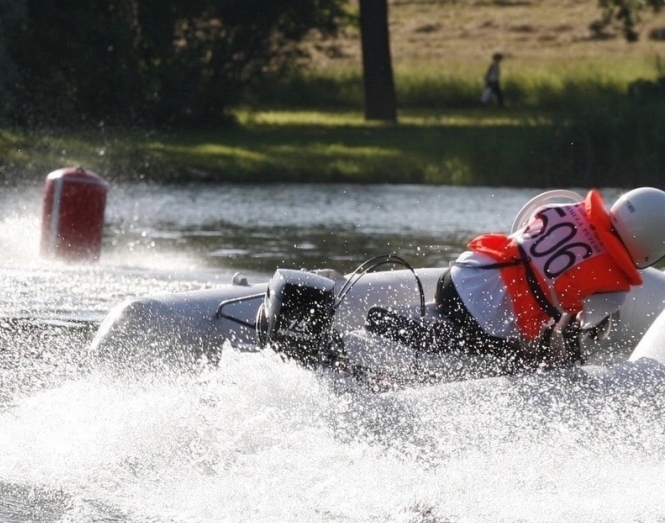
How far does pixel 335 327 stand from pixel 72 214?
523cm

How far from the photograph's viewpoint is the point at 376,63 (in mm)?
28469

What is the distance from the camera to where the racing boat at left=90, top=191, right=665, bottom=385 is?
19.1ft

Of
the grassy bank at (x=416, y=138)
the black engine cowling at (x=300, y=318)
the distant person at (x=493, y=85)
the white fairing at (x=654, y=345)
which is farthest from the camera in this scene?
the distant person at (x=493, y=85)

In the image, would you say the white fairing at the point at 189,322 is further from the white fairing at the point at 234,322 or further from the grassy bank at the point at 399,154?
the grassy bank at the point at 399,154

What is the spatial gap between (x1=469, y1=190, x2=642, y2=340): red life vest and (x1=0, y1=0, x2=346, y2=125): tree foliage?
15.3 metres

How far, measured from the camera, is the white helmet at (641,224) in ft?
19.2

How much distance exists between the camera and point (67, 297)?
984cm

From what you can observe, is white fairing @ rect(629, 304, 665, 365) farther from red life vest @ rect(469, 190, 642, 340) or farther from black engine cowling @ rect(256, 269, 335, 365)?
black engine cowling @ rect(256, 269, 335, 365)

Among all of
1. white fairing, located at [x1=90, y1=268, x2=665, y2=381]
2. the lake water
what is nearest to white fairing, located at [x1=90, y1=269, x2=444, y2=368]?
white fairing, located at [x1=90, y1=268, x2=665, y2=381]

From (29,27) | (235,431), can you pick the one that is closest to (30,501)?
(235,431)

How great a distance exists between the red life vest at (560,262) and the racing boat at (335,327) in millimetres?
278

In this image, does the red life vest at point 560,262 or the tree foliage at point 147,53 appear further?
the tree foliage at point 147,53

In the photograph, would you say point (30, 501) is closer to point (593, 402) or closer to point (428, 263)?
point (593, 402)

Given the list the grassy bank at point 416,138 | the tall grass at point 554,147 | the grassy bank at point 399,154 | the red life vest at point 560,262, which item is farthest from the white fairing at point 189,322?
the grassy bank at point 416,138
